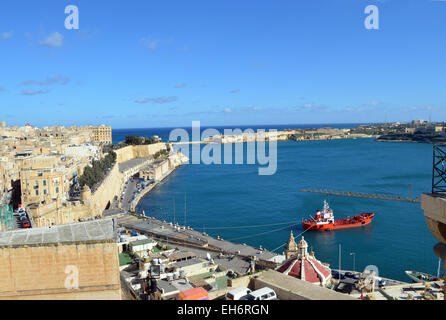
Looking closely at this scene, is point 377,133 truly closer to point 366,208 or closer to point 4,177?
point 366,208

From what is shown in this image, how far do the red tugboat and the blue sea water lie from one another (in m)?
0.44

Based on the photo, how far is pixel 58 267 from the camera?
402cm

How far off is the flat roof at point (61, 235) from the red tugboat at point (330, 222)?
50.3 feet

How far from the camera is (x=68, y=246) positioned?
4.02m

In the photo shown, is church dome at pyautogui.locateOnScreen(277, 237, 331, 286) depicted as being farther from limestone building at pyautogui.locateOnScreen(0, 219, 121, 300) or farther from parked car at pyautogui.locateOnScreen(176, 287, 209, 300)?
limestone building at pyautogui.locateOnScreen(0, 219, 121, 300)

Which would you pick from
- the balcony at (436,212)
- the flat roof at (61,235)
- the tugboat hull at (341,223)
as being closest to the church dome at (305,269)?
the flat roof at (61,235)

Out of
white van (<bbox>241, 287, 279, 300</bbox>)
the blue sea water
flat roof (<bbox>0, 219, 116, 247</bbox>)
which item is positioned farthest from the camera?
the blue sea water

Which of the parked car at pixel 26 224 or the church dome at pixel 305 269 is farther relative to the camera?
the parked car at pixel 26 224

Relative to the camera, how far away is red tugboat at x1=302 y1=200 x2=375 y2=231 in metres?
18.6

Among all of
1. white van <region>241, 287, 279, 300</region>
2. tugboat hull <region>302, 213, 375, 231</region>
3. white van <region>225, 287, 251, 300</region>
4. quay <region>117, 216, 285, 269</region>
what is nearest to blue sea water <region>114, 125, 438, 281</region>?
tugboat hull <region>302, 213, 375, 231</region>

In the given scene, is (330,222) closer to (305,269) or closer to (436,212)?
(305,269)

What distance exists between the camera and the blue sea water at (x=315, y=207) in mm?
15241

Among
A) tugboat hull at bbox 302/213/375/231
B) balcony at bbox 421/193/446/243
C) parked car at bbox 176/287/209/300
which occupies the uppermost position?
balcony at bbox 421/193/446/243

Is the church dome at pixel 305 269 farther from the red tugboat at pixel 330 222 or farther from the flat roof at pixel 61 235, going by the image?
the red tugboat at pixel 330 222
